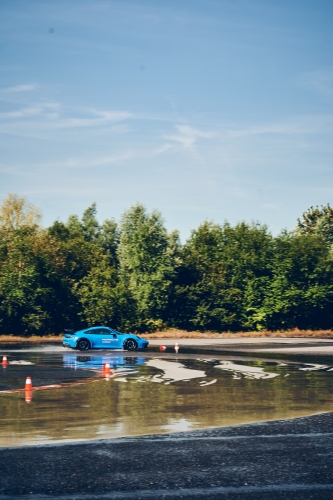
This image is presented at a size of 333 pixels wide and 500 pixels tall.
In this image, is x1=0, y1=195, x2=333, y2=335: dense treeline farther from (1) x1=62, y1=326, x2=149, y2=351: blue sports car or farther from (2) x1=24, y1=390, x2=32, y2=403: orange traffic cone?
(2) x1=24, y1=390, x2=32, y2=403: orange traffic cone

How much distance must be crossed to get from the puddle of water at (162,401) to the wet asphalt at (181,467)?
1169 millimetres

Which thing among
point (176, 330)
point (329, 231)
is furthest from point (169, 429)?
point (329, 231)

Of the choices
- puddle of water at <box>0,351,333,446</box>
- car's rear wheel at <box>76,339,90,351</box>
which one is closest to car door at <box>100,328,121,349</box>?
car's rear wheel at <box>76,339,90,351</box>

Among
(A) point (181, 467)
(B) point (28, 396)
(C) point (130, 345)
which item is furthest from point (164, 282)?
(A) point (181, 467)

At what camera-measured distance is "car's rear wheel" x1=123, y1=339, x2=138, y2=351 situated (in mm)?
35281

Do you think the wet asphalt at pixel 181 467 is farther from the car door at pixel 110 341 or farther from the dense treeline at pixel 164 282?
the dense treeline at pixel 164 282

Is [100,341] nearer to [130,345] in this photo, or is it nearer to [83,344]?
[83,344]

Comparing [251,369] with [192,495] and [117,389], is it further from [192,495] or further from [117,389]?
[192,495]

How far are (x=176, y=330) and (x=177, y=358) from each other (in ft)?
90.4

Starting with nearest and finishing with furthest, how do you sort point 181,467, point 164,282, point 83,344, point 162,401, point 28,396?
point 181,467 < point 162,401 < point 28,396 < point 83,344 < point 164,282

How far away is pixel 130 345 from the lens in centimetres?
3531

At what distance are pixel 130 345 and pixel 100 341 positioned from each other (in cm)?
165

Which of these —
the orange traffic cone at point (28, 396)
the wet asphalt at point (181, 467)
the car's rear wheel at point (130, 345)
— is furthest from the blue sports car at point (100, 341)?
the wet asphalt at point (181, 467)

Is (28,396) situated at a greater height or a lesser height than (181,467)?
greater
